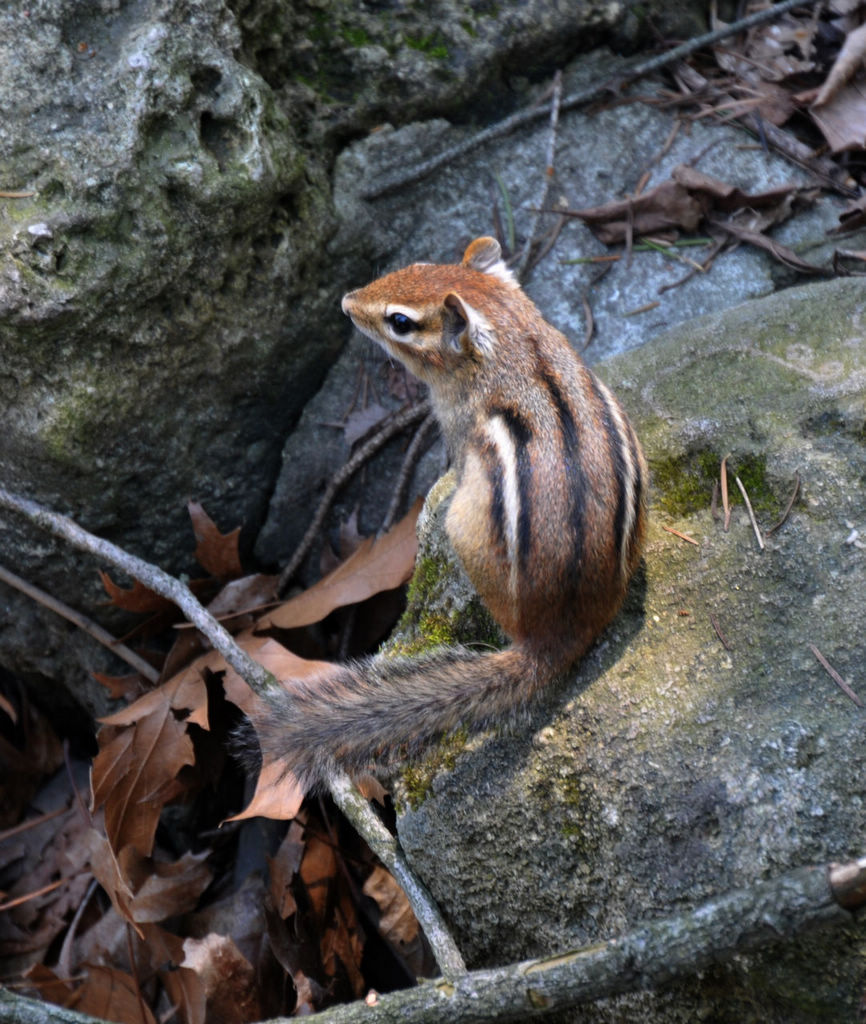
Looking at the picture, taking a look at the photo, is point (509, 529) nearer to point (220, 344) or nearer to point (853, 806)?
point (853, 806)

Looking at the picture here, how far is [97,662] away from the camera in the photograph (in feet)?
11.5

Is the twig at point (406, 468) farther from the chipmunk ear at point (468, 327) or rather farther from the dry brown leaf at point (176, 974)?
the dry brown leaf at point (176, 974)

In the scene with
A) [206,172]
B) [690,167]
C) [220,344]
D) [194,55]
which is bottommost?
[690,167]

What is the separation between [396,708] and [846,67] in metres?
3.03

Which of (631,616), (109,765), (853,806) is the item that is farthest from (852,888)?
(109,765)

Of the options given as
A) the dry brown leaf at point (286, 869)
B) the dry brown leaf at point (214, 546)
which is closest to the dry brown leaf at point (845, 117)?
the dry brown leaf at point (214, 546)

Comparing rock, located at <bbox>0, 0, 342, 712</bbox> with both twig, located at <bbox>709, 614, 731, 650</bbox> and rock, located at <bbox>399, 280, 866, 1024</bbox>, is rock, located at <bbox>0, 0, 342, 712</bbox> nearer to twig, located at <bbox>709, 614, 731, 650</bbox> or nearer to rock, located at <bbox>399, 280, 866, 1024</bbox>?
rock, located at <bbox>399, 280, 866, 1024</bbox>

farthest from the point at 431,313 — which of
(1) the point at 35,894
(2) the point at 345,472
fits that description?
(1) the point at 35,894

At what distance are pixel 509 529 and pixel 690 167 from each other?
2.07 meters

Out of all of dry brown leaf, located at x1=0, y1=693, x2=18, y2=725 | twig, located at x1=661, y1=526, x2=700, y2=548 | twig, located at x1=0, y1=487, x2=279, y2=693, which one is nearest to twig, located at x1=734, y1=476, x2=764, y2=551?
twig, located at x1=661, y1=526, x2=700, y2=548

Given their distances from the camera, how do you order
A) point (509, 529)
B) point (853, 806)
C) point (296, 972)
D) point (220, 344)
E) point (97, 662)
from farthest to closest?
point (97, 662) < point (220, 344) < point (296, 972) < point (509, 529) < point (853, 806)

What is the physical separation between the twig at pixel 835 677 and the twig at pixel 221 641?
1.04 m

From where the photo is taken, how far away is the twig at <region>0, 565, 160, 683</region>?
130 inches

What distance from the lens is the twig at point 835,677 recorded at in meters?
2.13
